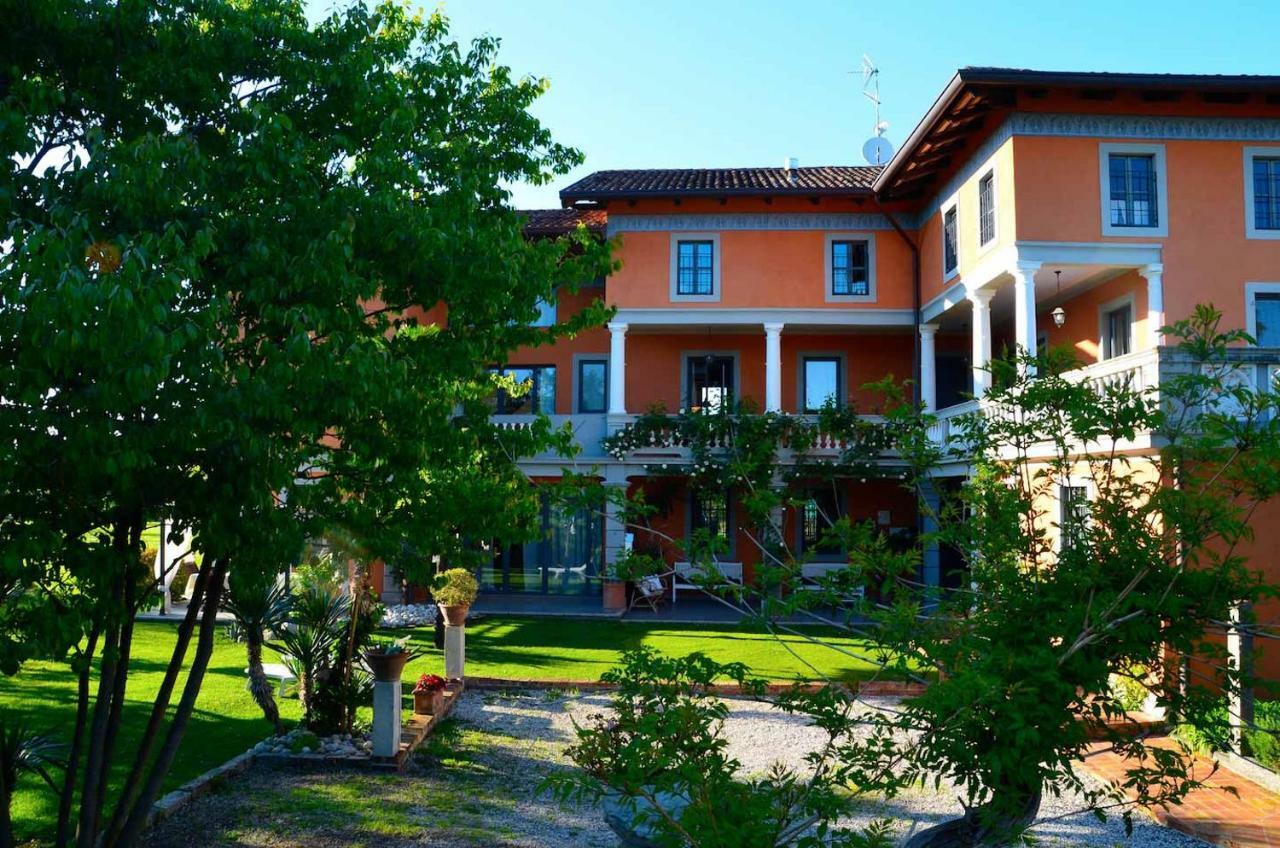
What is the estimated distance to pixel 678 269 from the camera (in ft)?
72.4

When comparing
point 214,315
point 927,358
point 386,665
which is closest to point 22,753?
point 386,665

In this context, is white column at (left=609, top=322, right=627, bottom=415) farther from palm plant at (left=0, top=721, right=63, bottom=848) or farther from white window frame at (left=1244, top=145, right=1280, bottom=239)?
palm plant at (left=0, top=721, right=63, bottom=848)

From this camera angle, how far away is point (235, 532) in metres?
5.07

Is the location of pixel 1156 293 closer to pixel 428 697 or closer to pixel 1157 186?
pixel 1157 186

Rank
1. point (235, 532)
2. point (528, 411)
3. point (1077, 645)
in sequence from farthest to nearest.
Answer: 1. point (528, 411)
2. point (235, 532)
3. point (1077, 645)

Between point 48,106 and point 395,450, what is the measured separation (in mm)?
2767

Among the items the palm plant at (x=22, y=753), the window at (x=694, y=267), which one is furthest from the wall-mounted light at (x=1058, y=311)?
the palm plant at (x=22, y=753)

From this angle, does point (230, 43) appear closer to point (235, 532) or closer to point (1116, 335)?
point (235, 532)

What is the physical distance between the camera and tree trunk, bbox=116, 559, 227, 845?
6445 mm

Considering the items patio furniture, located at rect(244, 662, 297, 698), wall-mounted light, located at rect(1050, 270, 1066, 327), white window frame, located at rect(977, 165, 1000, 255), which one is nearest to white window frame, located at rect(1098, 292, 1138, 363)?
wall-mounted light, located at rect(1050, 270, 1066, 327)

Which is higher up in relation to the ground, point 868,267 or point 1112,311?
point 868,267

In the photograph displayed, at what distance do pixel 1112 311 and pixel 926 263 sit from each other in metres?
4.57

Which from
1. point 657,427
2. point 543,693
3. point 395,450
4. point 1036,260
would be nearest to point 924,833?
point 395,450

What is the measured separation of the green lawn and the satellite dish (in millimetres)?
12976
